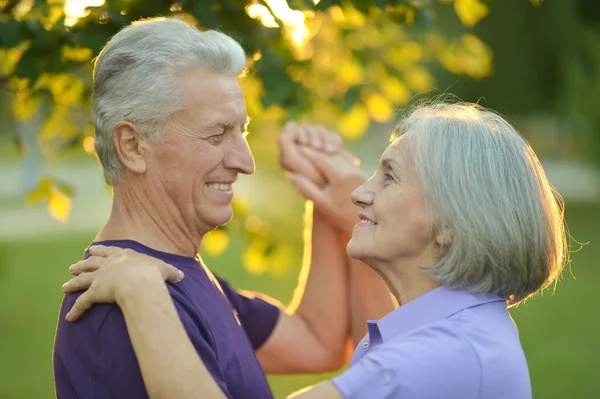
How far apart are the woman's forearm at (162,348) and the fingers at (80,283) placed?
5.9 inches

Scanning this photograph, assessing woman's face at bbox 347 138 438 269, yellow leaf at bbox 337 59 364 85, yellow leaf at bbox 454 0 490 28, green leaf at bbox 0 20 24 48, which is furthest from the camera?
yellow leaf at bbox 337 59 364 85

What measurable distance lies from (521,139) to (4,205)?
23.5 m

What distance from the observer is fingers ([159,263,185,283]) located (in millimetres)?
2430

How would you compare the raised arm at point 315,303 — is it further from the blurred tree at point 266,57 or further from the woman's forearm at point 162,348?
the woman's forearm at point 162,348

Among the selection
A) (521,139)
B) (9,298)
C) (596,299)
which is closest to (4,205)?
(9,298)

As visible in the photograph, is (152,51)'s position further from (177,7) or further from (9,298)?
(9,298)

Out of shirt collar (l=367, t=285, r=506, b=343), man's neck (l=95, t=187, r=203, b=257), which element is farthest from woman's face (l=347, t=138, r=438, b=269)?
man's neck (l=95, t=187, r=203, b=257)

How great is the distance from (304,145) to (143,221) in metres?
0.91

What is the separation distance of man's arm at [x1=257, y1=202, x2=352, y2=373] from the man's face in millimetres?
735

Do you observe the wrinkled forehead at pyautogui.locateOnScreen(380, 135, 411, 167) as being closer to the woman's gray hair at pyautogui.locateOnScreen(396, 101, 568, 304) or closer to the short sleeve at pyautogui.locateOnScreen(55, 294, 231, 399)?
the woman's gray hair at pyautogui.locateOnScreen(396, 101, 568, 304)

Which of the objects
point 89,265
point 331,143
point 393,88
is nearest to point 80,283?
point 89,265

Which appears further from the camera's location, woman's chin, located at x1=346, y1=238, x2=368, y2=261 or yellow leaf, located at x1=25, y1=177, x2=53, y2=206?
yellow leaf, located at x1=25, y1=177, x2=53, y2=206

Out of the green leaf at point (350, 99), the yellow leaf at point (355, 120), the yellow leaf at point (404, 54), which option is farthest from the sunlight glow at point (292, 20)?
the yellow leaf at point (404, 54)

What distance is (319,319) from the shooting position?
3510 mm
